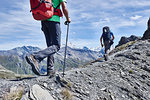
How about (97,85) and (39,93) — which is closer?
(39,93)

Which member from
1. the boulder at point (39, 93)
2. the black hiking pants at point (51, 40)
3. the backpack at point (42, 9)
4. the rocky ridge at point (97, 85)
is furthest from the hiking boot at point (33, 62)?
the backpack at point (42, 9)

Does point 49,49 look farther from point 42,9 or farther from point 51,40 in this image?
point 42,9

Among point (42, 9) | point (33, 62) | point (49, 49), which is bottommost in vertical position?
point (33, 62)

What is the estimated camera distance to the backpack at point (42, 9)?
5832mm

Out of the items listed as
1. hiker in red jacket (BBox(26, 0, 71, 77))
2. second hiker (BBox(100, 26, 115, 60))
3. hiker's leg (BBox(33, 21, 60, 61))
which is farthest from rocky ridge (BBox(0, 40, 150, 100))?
second hiker (BBox(100, 26, 115, 60))

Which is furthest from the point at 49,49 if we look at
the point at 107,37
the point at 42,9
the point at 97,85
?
the point at 107,37

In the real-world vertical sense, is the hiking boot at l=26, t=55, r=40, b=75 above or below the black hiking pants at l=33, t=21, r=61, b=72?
below

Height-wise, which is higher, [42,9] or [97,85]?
[42,9]

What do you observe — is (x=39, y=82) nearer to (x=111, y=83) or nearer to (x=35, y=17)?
(x=35, y=17)

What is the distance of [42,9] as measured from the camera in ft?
19.3

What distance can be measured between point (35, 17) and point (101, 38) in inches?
539

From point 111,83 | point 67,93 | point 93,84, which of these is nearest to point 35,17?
point 67,93

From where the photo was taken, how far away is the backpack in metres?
5.83

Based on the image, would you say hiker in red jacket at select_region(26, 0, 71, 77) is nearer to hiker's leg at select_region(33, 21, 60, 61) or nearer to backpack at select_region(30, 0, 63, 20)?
hiker's leg at select_region(33, 21, 60, 61)
